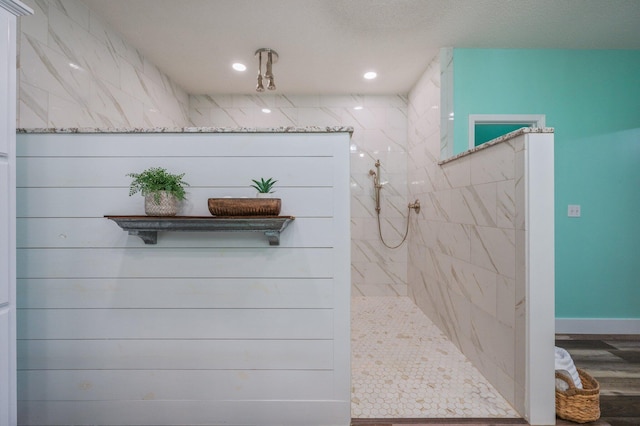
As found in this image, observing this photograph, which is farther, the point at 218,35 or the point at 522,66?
the point at 522,66

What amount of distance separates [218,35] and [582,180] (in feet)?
11.1

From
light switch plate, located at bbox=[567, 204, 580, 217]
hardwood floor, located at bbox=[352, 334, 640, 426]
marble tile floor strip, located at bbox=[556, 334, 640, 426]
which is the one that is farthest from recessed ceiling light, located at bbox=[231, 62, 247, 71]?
marble tile floor strip, located at bbox=[556, 334, 640, 426]

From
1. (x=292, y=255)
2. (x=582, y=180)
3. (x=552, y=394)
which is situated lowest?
(x=552, y=394)

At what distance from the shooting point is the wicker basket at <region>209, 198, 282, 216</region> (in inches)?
46.9

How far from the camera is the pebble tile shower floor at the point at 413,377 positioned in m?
1.45

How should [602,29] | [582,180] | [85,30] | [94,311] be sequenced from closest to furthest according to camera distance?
[94,311], [85,30], [602,29], [582,180]

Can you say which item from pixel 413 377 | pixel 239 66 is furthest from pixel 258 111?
pixel 413 377

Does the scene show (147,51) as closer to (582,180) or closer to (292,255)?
(292,255)

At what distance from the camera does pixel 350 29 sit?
221cm

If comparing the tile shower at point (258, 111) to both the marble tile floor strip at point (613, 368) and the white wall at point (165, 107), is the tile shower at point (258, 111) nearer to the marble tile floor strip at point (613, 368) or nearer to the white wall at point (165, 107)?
the white wall at point (165, 107)

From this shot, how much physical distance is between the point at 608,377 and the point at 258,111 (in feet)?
12.8

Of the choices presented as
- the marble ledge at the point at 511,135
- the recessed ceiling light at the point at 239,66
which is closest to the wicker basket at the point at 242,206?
the marble ledge at the point at 511,135

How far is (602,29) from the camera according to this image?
221 cm

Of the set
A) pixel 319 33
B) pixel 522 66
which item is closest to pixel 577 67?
pixel 522 66
